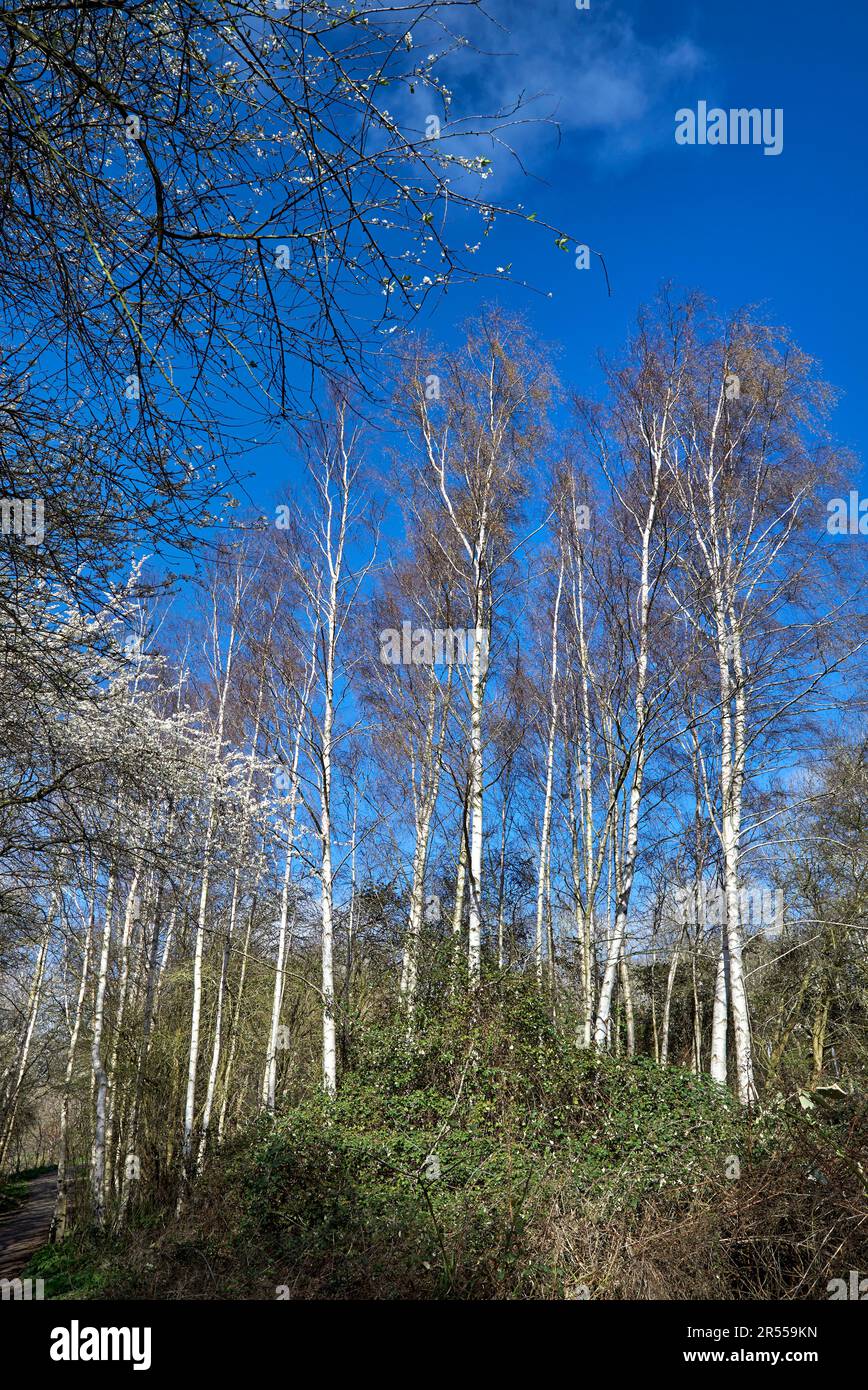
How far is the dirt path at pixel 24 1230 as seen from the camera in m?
13.0

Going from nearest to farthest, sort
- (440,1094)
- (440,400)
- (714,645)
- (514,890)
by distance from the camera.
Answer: (440,1094)
(714,645)
(440,400)
(514,890)

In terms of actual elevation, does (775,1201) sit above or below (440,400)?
below

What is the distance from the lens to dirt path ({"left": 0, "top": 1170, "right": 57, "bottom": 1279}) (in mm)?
13023

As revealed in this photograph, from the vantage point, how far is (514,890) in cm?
1714

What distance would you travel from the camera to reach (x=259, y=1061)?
17469 mm

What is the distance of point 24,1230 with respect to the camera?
16781 mm

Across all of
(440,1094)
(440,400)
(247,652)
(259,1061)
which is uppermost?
(440,400)

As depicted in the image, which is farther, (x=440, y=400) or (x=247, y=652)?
(x=247, y=652)

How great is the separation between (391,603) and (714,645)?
6.31 meters

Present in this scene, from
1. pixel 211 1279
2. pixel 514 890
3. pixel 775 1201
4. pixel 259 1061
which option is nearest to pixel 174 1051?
pixel 259 1061

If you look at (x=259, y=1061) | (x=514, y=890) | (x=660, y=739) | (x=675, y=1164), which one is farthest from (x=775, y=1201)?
(x=259, y=1061)
